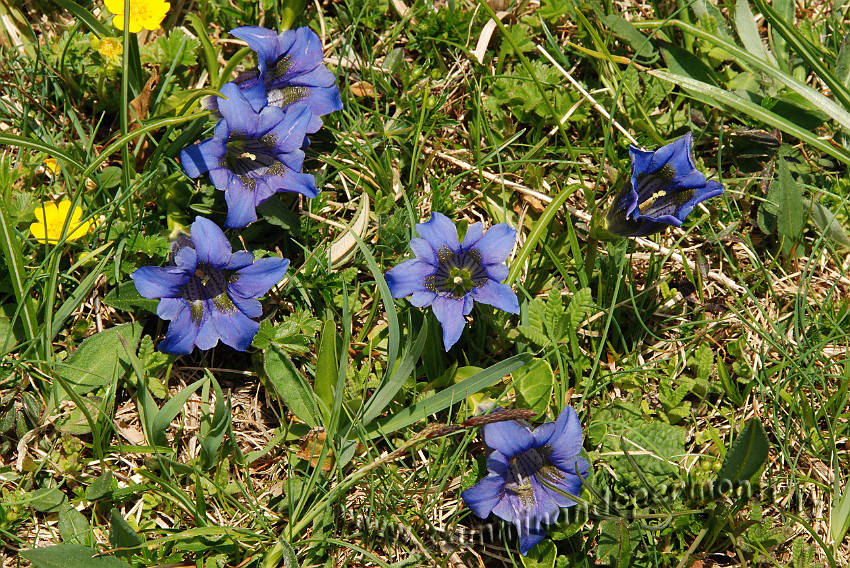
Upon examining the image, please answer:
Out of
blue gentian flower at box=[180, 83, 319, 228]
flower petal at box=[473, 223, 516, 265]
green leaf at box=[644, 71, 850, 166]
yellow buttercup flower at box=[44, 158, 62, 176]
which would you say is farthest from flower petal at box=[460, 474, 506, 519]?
yellow buttercup flower at box=[44, 158, 62, 176]

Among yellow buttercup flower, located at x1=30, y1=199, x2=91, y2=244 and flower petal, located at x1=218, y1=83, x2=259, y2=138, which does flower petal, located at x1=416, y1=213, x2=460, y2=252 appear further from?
yellow buttercup flower, located at x1=30, y1=199, x2=91, y2=244

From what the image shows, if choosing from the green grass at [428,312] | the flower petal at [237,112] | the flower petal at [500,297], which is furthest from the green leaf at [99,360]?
the flower petal at [500,297]

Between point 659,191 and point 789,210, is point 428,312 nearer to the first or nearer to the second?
point 659,191

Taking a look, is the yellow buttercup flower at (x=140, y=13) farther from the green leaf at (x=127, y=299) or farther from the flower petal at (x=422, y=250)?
the flower petal at (x=422, y=250)

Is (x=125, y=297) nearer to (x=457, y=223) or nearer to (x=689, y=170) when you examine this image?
(x=457, y=223)

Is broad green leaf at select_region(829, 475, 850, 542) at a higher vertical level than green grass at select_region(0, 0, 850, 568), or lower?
lower
